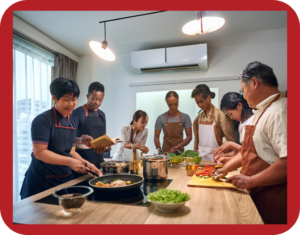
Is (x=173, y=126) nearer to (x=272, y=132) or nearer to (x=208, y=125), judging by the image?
(x=208, y=125)

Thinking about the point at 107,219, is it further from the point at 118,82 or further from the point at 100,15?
the point at 118,82

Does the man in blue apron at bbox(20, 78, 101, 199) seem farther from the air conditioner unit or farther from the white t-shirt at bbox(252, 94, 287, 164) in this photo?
the air conditioner unit

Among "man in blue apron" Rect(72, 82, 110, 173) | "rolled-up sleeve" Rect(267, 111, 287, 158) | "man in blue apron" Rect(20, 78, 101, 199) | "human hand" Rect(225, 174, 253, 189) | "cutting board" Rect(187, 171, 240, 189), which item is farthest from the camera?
"man in blue apron" Rect(72, 82, 110, 173)

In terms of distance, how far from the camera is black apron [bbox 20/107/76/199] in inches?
61.8

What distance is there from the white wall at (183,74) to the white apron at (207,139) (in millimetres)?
1289

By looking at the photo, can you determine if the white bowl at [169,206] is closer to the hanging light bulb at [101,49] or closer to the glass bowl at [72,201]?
the glass bowl at [72,201]

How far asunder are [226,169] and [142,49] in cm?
333

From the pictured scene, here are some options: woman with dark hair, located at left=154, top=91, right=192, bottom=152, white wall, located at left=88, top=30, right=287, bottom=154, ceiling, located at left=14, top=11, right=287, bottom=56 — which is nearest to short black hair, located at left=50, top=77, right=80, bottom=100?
ceiling, located at left=14, top=11, right=287, bottom=56

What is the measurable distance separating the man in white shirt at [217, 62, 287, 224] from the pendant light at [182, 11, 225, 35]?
3.05ft

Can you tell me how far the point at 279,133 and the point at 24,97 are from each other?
3.41m

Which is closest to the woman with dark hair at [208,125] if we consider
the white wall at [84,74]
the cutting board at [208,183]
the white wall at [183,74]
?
the white wall at [183,74]

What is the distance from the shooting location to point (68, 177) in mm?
1648

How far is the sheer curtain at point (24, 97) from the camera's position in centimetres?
309

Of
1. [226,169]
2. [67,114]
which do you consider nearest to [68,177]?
[67,114]
